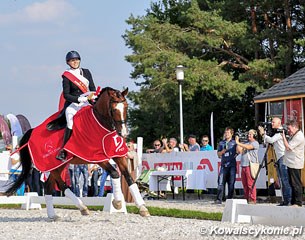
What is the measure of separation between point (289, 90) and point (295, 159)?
23.4ft

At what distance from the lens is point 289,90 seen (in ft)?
69.6

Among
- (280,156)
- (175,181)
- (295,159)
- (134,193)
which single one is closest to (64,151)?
(134,193)

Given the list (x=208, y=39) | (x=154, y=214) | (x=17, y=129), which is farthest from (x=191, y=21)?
(x=154, y=214)

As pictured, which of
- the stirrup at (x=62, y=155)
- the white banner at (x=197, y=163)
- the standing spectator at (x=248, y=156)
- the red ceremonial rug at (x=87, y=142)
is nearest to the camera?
the red ceremonial rug at (x=87, y=142)

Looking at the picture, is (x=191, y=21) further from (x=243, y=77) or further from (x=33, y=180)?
(x=33, y=180)

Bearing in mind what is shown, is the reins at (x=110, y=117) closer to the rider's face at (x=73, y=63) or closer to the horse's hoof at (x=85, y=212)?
the rider's face at (x=73, y=63)

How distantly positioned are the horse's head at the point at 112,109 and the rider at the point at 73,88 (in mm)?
568

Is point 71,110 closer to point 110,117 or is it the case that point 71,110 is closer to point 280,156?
point 110,117

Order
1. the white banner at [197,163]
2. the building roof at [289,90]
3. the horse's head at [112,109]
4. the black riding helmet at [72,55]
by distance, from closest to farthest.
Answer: the horse's head at [112,109] → the black riding helmet at [72,55] → the building roof at [289,90] → the white banner at [197,163]

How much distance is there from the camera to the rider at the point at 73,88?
1377 centimetres

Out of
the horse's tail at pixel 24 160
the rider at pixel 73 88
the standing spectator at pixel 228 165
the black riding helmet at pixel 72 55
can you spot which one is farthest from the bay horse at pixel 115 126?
the standing spectator at pixel 228 165

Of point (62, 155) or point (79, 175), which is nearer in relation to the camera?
point (62, 155)

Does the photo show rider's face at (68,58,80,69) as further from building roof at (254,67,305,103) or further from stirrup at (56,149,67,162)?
building roof at (254,67,305,103)

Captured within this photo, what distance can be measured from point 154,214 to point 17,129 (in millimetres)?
18565
